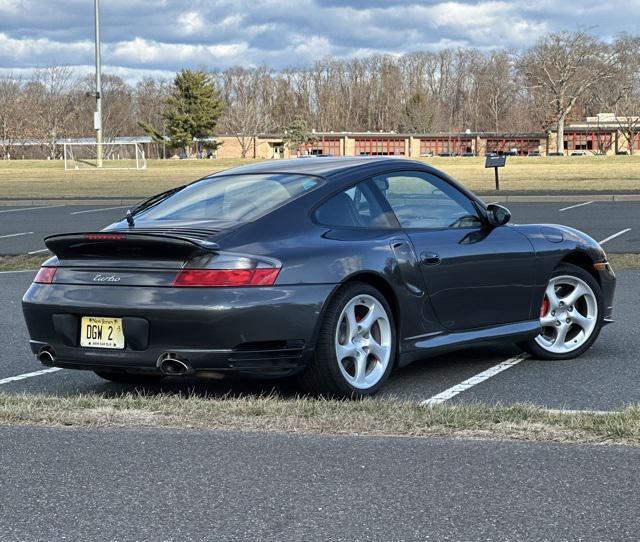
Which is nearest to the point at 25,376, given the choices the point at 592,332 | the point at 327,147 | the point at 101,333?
the point at 101,333

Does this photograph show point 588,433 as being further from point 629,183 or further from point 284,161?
point 629,183

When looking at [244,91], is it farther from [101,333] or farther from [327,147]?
[101,333]

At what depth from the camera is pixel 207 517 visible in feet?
12.1

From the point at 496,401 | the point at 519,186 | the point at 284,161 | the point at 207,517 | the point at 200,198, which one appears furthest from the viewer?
the point at 519,186

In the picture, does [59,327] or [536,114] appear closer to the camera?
[59,327]

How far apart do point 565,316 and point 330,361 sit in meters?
2.29

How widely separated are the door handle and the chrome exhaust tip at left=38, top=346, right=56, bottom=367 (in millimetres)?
2234

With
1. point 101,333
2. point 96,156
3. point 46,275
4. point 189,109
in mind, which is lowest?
point 101,333

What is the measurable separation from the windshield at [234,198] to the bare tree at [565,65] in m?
98.1

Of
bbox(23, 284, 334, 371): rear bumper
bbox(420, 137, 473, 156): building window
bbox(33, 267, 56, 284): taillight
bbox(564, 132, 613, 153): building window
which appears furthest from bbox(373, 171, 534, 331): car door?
bbox(420, 137, 473, 156): building window

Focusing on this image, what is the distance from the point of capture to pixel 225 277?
5430mm

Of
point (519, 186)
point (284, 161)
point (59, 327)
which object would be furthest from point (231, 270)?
point (519, 186)

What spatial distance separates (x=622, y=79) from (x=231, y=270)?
403 ft

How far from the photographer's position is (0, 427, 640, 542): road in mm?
3547
